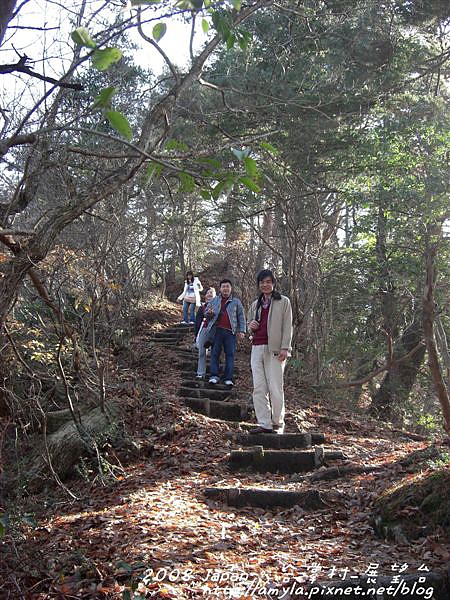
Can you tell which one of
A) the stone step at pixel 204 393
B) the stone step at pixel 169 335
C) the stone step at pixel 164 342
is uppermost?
the stone step at pixel 169 335

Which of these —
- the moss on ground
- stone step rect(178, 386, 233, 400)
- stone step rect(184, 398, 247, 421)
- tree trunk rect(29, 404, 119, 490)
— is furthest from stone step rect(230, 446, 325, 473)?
Result: stone step rect(178, 386, 233, 400)

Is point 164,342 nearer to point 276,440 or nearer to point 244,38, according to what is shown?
point 276,440

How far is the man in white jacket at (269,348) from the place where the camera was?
721cm

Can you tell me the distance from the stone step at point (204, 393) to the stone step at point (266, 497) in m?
4.21

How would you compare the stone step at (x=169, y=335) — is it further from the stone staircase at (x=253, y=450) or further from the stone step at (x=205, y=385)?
the stone step at (x=205, y=385)

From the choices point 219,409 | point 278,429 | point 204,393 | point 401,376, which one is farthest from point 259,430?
point 401,376

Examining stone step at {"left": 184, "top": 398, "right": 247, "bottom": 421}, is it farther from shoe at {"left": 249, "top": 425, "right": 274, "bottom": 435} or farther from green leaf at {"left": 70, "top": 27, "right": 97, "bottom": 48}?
green leaf at {"left": 70, "top": 27, "right": 97, "bottom": 48}

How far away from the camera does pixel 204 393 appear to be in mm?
9719

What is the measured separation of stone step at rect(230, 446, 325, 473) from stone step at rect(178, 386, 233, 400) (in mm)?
3075

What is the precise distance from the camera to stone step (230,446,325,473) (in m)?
6.48

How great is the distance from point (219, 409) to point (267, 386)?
1772 millimetres

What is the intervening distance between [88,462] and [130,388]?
85.9 inches

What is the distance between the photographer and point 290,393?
1076cm

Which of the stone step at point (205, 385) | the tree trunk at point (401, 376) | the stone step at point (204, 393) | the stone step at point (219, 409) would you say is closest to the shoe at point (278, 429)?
the stone step at point (219, 409)
